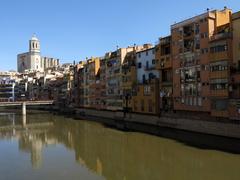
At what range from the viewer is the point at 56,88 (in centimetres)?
12912

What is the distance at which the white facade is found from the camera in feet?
214

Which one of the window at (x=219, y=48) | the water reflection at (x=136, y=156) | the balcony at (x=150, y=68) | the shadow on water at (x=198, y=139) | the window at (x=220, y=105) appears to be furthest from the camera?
the balcony at (x=150, y=68)

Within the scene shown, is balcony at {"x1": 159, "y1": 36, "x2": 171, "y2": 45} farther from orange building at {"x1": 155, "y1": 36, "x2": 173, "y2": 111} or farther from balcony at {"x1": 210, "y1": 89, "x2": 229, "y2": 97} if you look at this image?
balcony at {"x1": 210, "y1": 89, "x2": 229, "y2": 97}

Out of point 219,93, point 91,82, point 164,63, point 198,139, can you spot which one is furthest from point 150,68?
point 91,82

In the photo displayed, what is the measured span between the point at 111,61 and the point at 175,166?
175 feet

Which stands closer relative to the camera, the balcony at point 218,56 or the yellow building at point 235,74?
the yellow building at point 235,74

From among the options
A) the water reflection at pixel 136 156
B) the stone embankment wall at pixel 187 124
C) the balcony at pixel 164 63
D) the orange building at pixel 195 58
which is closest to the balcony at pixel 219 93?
the orange building at pixel 195 58

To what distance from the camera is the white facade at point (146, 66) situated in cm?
6519

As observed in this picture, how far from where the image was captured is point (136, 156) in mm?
35750

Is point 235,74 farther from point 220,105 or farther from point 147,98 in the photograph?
point 147,98

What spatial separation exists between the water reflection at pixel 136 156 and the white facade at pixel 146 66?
1622 cm

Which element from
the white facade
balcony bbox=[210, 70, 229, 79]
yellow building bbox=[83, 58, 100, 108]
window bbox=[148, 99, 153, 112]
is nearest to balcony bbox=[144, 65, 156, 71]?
the white facade

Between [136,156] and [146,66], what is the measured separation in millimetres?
33676

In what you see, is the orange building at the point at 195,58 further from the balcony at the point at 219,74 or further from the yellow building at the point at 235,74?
the yellow building at the point at 235,74
